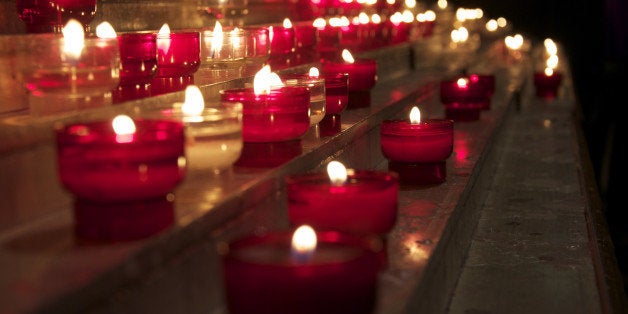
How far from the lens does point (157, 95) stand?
5.44 feet

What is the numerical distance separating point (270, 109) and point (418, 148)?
41cm

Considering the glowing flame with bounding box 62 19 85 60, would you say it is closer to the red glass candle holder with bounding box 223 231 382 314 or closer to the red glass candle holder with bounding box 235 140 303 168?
the red glass candle holder with bounding box 235 140 303 168

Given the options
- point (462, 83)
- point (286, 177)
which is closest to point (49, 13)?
point (286, 177)

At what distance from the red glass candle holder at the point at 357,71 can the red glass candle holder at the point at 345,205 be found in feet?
3.89

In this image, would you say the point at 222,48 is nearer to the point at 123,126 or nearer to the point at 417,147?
the point at 417,147

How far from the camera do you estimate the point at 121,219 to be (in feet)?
3.76

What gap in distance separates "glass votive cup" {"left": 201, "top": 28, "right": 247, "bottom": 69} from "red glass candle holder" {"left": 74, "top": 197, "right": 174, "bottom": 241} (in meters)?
0.90

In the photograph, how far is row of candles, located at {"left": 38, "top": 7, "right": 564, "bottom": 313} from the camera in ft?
3.14

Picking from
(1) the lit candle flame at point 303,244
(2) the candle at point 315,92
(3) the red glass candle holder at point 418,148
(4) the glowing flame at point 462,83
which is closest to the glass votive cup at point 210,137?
(1) the lit candle flame at point 303,244

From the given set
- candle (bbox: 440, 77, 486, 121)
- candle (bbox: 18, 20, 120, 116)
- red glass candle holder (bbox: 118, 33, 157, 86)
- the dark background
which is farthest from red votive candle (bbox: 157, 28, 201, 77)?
the dark background

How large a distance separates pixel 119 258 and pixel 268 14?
8.74 feet

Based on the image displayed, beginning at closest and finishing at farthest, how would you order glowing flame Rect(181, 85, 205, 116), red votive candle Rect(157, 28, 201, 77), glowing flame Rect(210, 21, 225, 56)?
glowing flame Rect(181, 85, 205, 116), red votive candle Rect(157, 28, 201, 77), glowing flame Rect(210, 21, 225, 56)

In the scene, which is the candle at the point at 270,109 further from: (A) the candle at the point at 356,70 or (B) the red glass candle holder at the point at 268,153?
(A) the candle at the point at 356,70

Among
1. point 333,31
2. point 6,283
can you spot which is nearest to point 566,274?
point 6,283
